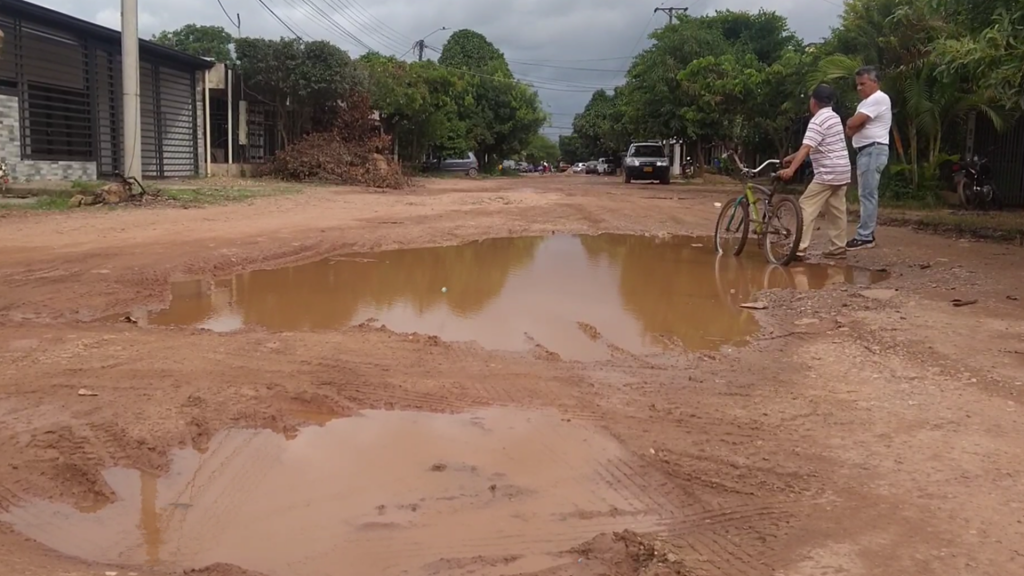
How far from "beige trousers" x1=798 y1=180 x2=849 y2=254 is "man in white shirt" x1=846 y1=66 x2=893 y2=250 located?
9.5 inches

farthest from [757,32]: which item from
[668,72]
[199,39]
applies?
[199,39]

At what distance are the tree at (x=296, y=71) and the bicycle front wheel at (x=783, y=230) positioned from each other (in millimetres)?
18153

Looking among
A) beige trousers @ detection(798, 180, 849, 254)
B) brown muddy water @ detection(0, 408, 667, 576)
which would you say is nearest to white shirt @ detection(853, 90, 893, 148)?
beige trousers @ detection(798, 180, 849, 254)

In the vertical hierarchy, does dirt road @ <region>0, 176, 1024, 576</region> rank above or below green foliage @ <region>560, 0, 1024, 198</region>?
below

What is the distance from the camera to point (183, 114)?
23.4 meters

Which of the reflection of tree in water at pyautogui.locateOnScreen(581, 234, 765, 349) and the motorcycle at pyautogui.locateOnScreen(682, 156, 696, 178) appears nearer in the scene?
the reflection of tree in water at pyautogui.locateOnScreen(581, 234, 765, 349)

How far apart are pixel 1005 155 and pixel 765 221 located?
9.84 meters

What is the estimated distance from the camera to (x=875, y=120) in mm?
8617

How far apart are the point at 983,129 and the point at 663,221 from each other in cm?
791

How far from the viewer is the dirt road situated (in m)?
2.68

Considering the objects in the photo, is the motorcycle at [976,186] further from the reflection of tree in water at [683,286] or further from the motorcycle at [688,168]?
the motorcycle at [688,168]

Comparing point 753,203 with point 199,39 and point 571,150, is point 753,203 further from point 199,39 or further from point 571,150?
point 571,150

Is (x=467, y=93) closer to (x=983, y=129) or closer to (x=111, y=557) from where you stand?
(x=983, y=129)

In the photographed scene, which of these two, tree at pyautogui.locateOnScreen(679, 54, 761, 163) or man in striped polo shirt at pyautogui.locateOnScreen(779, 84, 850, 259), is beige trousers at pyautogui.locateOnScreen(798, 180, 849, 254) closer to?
man in striped polo shirt at pyautogui.locateOnScreen(779, 84, 850, 259)
